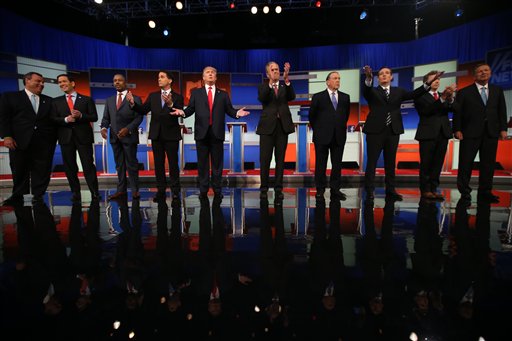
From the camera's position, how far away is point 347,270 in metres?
1.58

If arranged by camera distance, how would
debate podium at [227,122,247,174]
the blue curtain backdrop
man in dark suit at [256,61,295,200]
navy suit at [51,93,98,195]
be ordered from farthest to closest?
the blue curtain backdrop → debate podium at [227,122,247,174] → navy suit at [51,93,98,195] → man in dark suit at [256,61,295,200]

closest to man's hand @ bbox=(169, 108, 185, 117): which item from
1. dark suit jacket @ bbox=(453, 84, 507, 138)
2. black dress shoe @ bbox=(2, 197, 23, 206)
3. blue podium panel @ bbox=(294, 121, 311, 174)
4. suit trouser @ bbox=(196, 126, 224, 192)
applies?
suit trouser @ bbox=(196, 126, 224, 192)

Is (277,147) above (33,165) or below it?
above

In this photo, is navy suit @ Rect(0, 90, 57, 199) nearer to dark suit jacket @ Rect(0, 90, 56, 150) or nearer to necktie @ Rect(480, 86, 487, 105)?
dark suit jacket @ Rect(0, 90, 56, 150)

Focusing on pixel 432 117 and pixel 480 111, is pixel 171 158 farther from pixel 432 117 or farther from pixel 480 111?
pixel 480 111

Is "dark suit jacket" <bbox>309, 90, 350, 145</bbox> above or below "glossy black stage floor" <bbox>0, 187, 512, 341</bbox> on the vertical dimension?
above

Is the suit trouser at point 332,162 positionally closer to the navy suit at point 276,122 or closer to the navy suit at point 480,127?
the navy suit at point 276,122

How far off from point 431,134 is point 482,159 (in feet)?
2.32

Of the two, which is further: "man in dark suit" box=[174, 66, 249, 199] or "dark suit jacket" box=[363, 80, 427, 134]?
"man in dark suit" box=[174, 66, 249, 199]

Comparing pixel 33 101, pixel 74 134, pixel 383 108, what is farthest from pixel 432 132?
pixel 33 101

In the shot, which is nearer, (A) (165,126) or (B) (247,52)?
(A) (165,126)

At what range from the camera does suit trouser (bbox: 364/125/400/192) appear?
3.63m

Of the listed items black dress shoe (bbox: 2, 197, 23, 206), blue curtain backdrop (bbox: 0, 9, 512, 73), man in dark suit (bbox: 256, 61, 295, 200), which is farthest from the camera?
blue curtain backdrop (bbox: 0, 9, 512, 73)

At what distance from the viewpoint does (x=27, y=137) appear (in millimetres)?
3682
